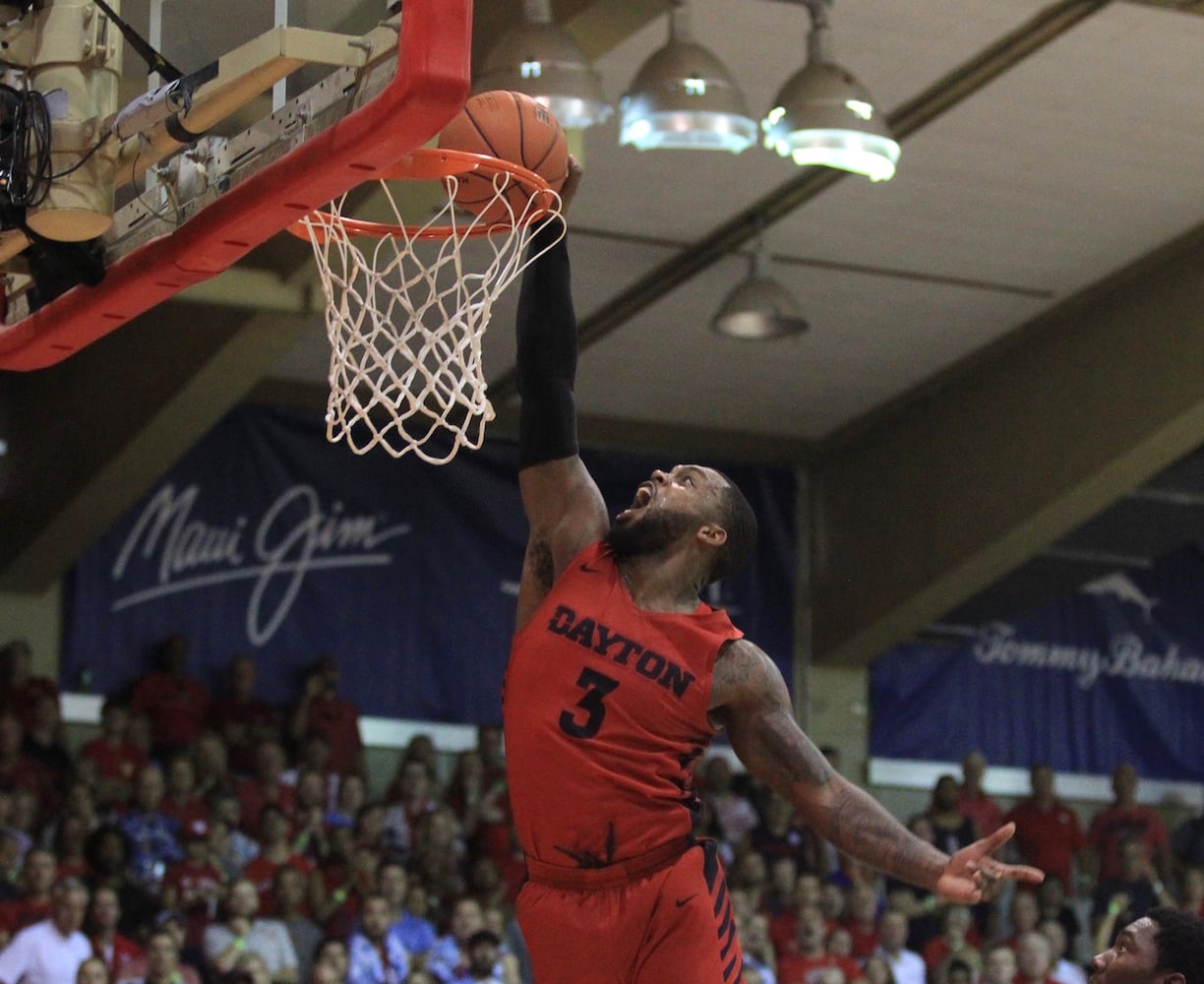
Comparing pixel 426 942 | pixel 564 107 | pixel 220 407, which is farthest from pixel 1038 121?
pixel 426 942

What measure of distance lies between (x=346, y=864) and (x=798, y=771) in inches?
324

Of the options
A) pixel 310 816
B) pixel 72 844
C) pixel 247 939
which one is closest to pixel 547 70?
pixel 247 939

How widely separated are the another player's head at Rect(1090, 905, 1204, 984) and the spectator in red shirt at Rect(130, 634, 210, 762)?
366 inches

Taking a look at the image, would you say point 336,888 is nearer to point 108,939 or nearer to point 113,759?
point 113,759

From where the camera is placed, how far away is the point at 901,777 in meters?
17.5

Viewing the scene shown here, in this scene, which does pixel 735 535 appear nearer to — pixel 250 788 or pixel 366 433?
pixel 250 788

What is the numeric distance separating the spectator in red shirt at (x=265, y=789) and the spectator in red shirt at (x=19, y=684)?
1371 mm

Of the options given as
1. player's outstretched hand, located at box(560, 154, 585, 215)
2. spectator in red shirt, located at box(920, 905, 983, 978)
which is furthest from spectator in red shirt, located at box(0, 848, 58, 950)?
player's outstretched hand, located at box(560, 154, 585, 215)

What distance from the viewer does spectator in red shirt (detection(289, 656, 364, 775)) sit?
1430 cm

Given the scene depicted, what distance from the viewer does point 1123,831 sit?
16.0 m

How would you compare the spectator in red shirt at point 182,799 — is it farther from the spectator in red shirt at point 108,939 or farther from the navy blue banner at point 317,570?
the navy blue banner at point 317,570

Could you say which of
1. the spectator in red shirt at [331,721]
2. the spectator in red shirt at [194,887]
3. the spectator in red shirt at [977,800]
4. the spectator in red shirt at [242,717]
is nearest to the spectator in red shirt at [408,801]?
the spectator in red shirt at [331,721]

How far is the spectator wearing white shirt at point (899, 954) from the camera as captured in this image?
43.3 ft

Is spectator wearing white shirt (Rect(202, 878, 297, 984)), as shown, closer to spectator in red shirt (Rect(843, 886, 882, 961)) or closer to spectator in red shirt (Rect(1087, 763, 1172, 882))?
spectator in red shirt (Rect(843, 886, 882, 961))
